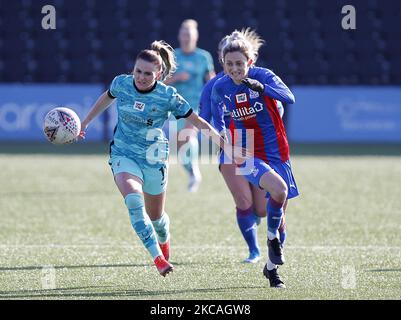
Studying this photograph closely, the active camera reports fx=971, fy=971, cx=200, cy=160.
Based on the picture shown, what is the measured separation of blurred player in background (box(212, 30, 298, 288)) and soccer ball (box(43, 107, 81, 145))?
3.59 ft

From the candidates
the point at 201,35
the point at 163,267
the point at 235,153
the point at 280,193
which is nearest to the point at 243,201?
the point at 235,153

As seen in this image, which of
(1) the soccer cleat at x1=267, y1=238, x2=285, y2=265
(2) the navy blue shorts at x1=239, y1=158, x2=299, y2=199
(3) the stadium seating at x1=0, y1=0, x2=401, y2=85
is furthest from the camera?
(3) the stadium seating at x1=0, y1=0, x2=401, y2=85

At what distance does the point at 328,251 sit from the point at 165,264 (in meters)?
2.25

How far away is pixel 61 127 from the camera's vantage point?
7270mm

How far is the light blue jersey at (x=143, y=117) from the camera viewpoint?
23.5 feet

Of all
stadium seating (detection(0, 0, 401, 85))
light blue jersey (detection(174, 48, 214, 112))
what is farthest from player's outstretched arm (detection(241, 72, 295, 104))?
stadium seating (detection(0, 0, 401, 85))

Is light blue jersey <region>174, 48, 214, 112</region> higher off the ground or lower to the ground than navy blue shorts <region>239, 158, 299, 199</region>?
higher

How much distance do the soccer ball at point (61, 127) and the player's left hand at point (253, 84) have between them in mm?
1340

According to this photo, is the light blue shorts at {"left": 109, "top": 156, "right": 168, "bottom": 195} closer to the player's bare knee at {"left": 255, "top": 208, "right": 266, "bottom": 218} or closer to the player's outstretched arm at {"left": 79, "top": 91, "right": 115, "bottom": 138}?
the player's outstretched arm at {"left": 79, "top": 91, "right": 115, "bottom": 138}

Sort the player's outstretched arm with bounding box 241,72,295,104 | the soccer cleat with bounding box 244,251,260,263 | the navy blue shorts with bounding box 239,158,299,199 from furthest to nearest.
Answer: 1. the soccer cleat with bounding box 244,251,260,263
2. the navy blue shorts with bounding box 239,158,299,199
3. the player's outstretched arm with bounding box 241,72,295,104

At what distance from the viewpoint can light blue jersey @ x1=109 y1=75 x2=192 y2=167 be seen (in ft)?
23.5

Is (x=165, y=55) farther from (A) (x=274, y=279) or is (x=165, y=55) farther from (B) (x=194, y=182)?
(B) (x=194, y=182)
